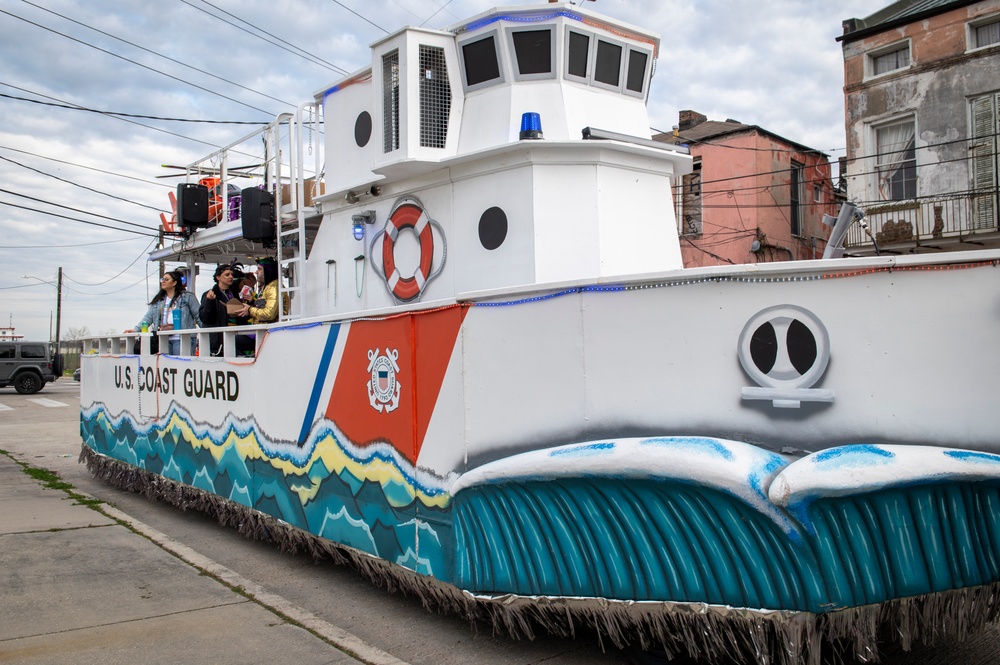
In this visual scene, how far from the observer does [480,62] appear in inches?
230

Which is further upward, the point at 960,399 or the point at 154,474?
the point at 960,399

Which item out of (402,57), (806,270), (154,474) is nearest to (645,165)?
(402,57)

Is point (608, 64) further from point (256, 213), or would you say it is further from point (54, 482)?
point (54, 482)

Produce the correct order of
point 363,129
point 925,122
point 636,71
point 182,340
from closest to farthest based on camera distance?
point 636,71 < point 363,129 < point 182,340 < point 925,122

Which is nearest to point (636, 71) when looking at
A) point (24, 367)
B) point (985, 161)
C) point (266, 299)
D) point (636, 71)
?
point (636, 71)

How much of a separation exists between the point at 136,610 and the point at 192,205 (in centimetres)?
480

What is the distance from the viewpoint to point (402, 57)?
5707 mm

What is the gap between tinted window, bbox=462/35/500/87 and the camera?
5773mm

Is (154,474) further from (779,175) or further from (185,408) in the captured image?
(779,175)

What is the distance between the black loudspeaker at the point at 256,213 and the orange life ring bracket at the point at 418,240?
1718 mm

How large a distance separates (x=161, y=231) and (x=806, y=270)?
8.27 meters

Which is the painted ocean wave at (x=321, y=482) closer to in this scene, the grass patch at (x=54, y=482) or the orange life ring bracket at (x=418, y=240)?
the grass patch at (x=54, y=482)

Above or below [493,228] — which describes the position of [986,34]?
above

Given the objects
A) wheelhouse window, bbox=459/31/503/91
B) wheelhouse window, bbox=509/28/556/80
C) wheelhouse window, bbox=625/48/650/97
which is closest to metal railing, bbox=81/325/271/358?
wheelhouse window, bbox=459/31/503/91
